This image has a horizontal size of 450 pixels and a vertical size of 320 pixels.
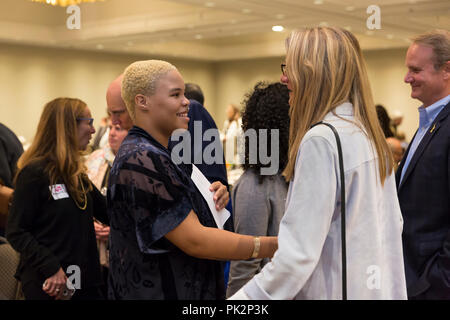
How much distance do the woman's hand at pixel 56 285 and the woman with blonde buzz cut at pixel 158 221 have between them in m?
1.20

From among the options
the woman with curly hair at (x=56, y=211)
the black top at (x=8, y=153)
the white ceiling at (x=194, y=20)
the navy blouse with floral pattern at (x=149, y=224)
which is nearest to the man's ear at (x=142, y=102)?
the navy blouse with floral pattern at (x=149, y=224)

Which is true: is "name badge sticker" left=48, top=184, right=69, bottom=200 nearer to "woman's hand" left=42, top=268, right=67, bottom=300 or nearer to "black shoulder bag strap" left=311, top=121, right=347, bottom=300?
"woman's hand" left=42, top=268, right=67, bottom=300

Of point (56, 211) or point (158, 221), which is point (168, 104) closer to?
point (158, 221)

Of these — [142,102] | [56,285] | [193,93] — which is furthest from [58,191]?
[142,102]

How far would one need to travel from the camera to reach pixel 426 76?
2490 millimetres

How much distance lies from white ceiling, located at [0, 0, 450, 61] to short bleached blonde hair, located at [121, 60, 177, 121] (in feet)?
27.5

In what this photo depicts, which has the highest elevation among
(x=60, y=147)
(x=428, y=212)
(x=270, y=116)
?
(x=270, y=116)

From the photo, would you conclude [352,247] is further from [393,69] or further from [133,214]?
[393,69]

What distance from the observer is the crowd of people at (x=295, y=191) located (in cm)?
153

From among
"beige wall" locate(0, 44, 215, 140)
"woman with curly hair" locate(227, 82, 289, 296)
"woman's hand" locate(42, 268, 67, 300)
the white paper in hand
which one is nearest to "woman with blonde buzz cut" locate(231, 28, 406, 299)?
the white paper in hand

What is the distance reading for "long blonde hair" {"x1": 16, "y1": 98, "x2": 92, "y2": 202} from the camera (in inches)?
121

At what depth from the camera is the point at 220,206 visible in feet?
6.40

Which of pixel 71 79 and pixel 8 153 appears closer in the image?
pixel 8 153

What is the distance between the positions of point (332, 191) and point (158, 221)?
1.69 feet
